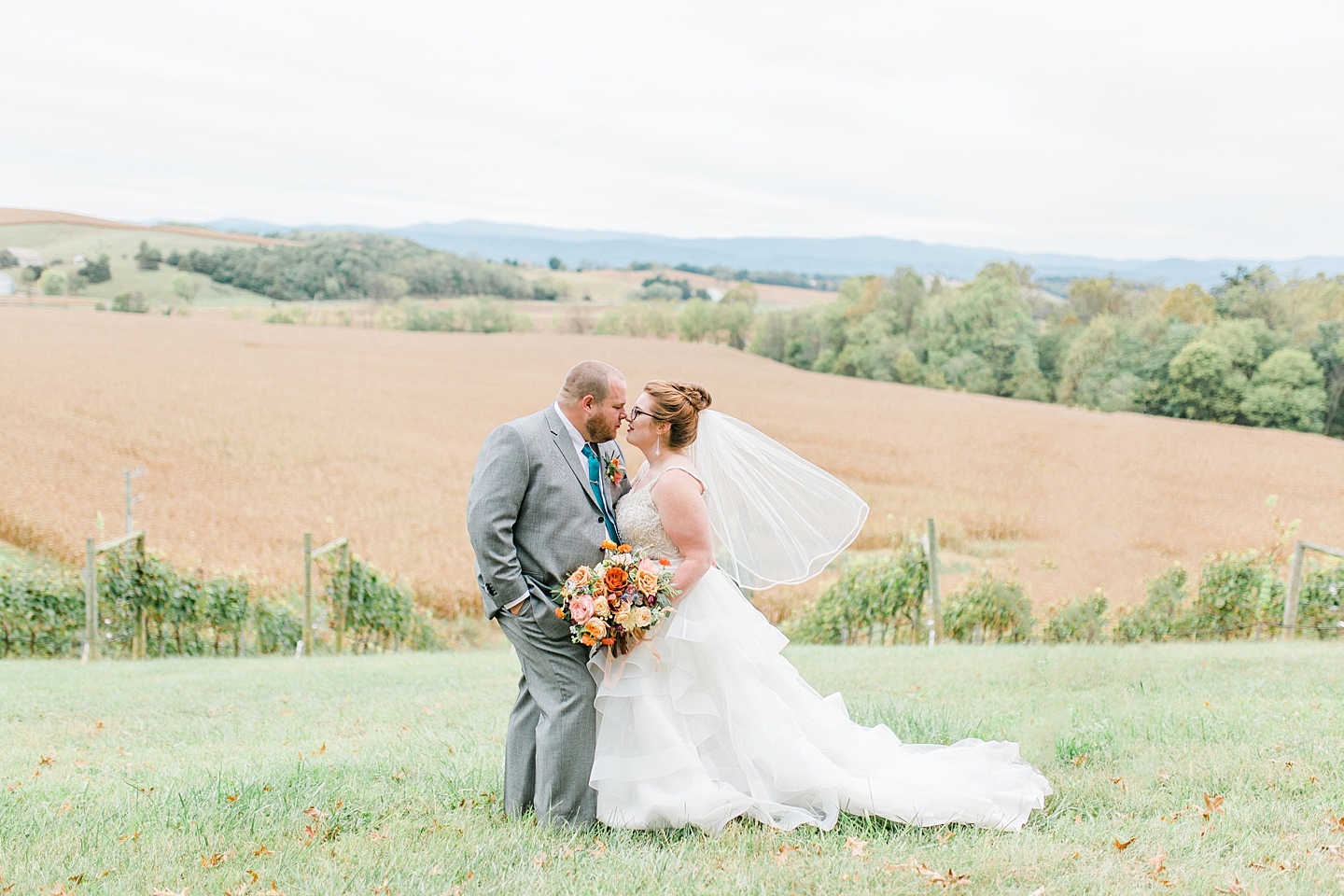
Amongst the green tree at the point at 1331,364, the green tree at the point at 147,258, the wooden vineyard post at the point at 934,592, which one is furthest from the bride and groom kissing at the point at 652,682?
the green tree at the point at 147,258

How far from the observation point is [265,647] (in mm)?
14641

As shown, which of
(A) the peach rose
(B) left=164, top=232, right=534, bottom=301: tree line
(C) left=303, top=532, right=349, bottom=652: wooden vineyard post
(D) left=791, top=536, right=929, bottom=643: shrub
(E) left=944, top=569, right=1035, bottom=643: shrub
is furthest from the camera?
(B) left=164, top=232, right=534, bottom=301: tree line

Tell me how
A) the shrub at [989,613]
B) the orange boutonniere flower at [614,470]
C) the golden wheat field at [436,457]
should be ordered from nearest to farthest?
1. the orange boutonniere flower at [614,470]
2. the shrub at [989,613]
3. the golden wheat field at [436,457]

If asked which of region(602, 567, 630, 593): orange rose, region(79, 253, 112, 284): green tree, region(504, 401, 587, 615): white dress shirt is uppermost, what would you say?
region(79, 253, 112, 284): green tree

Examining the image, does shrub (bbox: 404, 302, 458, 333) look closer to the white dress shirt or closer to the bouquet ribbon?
the white dress shirt

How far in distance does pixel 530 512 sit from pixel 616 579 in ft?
1.69

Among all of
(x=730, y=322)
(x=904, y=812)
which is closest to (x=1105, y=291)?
(x=730, y=322)

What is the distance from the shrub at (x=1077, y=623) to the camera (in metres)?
13.6

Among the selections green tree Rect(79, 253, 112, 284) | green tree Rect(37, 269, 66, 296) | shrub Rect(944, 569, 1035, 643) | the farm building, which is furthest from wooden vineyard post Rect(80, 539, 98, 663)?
green tree Rect(79, 253, 112, 284)

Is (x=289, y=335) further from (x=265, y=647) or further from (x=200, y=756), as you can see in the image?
(x=200, y=756)

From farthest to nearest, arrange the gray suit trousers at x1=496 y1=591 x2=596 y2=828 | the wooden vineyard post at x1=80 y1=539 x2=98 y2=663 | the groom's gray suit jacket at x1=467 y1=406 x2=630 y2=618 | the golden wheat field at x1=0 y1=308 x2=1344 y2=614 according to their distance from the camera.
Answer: the golden wheat field at x1=0 y1=308 x2=1344 y2=614 → the wooden vineyard post at x1=80 y1=539 x2=98 y2=663 → the gray suit trousers at x1=496 y1=591 x2=596 y2=828 → the groom's gray suit jacket at x1=467 y1=406 x2=630 y2=618

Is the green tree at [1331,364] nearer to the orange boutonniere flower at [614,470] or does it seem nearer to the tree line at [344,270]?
the orange boutonniere flower at [614,470]

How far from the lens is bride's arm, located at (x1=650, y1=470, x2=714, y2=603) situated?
398cm

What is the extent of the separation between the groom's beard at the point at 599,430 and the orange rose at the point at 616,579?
640 millimetres
